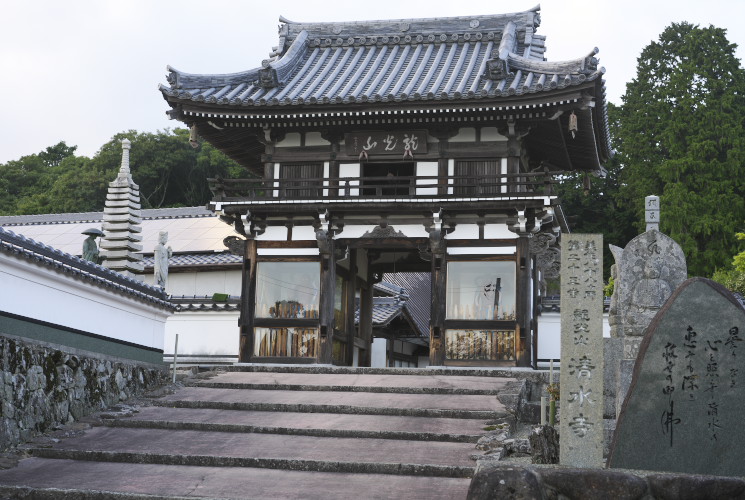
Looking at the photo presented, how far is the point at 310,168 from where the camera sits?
2294cm

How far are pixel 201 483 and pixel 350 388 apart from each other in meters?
5.50

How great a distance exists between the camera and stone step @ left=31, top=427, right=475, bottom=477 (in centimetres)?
1159

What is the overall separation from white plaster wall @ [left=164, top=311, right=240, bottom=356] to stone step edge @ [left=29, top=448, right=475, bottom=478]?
12.6 m

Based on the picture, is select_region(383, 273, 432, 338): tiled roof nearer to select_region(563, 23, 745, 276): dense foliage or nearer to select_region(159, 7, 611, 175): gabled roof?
select_region(563, 23, 745, 276): dense foliage

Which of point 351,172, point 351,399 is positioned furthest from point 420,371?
point 351,172

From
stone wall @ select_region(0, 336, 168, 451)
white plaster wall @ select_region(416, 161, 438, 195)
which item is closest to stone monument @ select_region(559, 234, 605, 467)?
stone wall @ select_region(0, 336, 168, 451)

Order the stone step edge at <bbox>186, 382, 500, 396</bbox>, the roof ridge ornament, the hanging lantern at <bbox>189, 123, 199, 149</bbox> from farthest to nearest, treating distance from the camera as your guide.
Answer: the roof ridge ornament < the hanging lantern at <bbox>189, 123, 199, 149</bbox> < the stone step edge at <bbox>186, 382, 500, 396</bbox>

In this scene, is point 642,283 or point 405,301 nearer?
point 642,283

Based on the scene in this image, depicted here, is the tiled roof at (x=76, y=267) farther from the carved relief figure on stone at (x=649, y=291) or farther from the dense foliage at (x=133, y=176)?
the dense foliage at (x=133, y=176)

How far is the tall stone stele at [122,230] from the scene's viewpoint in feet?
77.7

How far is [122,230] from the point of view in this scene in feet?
78.5

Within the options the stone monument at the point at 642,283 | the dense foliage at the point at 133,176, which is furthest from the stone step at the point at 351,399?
the dense foliage at the point at 133,176

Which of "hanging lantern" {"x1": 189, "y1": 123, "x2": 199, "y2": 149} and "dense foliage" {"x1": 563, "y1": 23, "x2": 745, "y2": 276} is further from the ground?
"dense foliage" {"x1": 563, "y1": 23, "x2": 745, "y2": 276}

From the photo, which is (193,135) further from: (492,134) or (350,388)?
(350,388)
